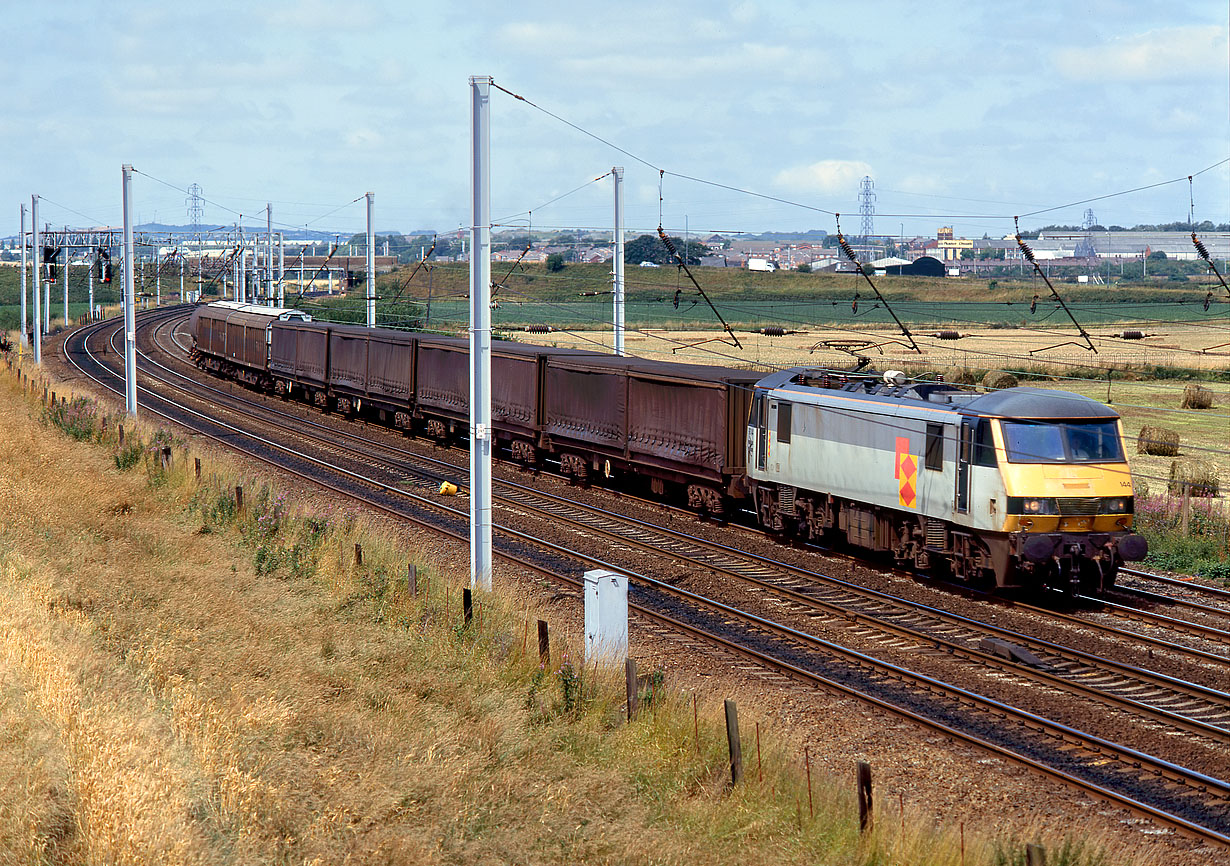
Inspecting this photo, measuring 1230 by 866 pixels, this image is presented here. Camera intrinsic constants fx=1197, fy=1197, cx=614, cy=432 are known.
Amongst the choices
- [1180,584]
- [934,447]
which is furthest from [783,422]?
[1180,584]

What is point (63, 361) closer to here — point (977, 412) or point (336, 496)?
point (336, 496)

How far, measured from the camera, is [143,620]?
1431 cm

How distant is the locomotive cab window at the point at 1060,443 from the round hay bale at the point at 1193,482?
987 centimetres

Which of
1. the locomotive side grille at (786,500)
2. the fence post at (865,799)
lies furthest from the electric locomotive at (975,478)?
the fence post at (865,799)

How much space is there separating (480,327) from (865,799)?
9925 millimetres

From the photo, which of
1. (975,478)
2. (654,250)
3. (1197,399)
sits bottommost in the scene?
(1197,399)

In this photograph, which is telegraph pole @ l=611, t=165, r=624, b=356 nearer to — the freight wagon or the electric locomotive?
the freight wagon

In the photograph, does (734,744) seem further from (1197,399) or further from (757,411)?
(1197,399)

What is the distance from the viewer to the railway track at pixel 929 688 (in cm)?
1204

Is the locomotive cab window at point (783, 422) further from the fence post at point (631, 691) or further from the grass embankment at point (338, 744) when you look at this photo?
the fence post at point (631, 691)

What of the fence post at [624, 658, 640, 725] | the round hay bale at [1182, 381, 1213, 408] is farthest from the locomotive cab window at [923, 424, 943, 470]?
the round hay bale at [1182, 381, 1213, 408]

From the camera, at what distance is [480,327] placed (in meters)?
17.6

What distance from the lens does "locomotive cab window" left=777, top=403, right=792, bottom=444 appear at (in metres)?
23.6

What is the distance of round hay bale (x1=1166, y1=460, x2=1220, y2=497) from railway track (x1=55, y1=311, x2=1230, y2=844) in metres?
12.9
